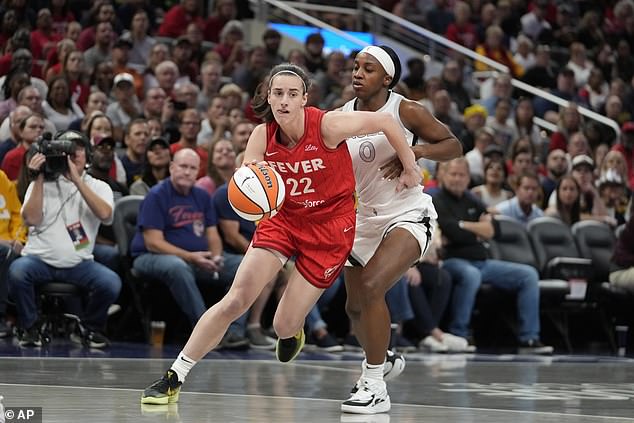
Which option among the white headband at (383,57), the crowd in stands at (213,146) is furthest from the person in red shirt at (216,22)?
the white headband at (383,57)

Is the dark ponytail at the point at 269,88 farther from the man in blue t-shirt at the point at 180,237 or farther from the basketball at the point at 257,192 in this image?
the man in blue t-shirt at the point at 180,237

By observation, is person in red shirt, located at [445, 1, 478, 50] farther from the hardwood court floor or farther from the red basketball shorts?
the red basketball shorts

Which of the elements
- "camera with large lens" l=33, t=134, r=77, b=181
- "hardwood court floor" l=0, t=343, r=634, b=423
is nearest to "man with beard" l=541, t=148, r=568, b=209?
"hardwood court floor" l=0, t=343, r=634, b=423

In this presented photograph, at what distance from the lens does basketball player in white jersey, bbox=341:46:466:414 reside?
257 inches

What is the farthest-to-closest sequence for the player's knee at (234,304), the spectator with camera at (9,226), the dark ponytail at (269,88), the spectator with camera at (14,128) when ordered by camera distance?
the spectator with camera at (14,128)
the spectator with camera at (9,226)
the dark ponytail at (269,88)
the player's knee at (234,304)

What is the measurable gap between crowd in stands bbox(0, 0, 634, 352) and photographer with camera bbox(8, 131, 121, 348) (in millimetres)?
22

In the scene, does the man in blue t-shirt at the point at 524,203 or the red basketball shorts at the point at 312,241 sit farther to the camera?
the man in blue t-shirt at the point at 524,203

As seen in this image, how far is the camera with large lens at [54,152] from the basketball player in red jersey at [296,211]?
3.30 metres

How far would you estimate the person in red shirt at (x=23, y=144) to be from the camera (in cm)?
1022

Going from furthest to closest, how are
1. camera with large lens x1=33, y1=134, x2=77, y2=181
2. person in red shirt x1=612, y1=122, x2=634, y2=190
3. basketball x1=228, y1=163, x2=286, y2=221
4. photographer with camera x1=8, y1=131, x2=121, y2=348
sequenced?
person in red shirt x1=612, y1=122, x2=634, y2=190 < photographer with camera x1=8, y1=131, x2=121, y2=348 < camera with large lens x1=33, y1=134, x2=77, y2=181 < basketball x1=228, y1=163, x2=286, y2=221

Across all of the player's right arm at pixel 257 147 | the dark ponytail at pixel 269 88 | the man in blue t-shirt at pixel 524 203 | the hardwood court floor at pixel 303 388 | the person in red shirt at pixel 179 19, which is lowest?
the hardwood court floor at pixel 303 388

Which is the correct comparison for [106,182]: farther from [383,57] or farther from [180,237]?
[383,57]

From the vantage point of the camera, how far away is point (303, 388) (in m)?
7.39

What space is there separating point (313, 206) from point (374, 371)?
89 cm
